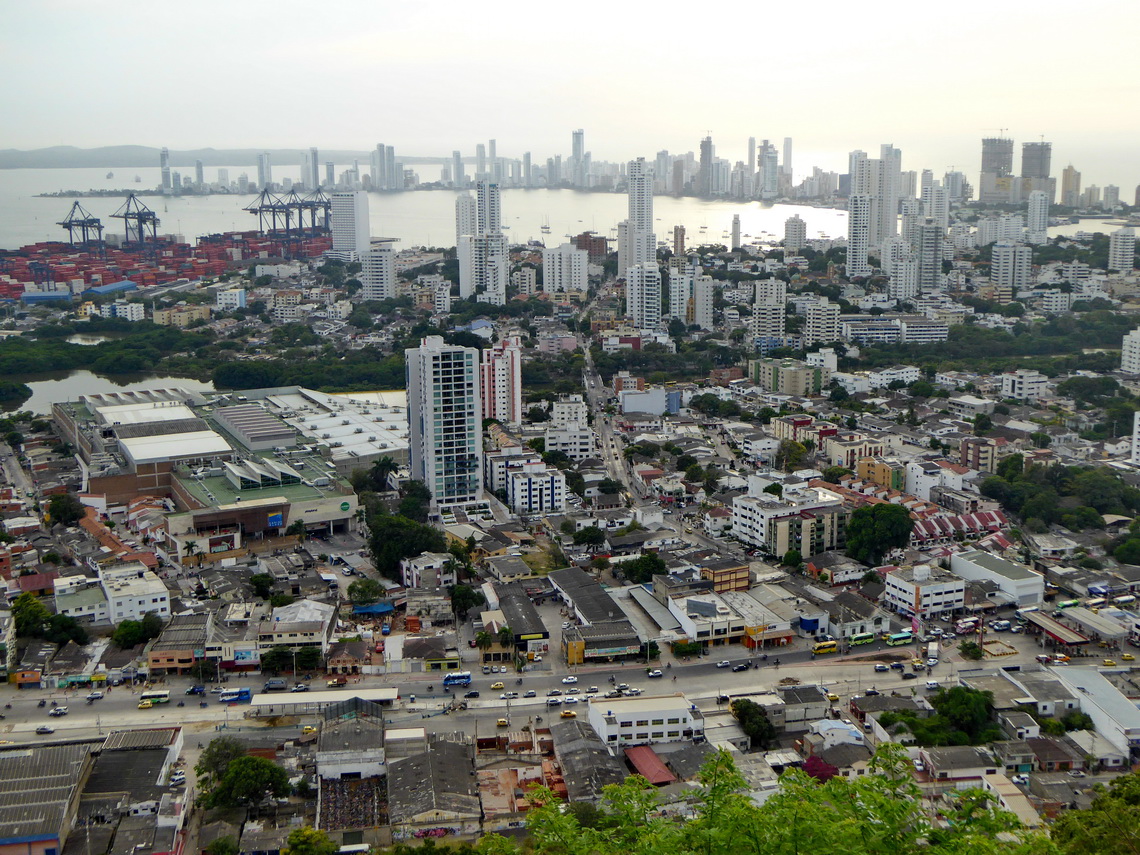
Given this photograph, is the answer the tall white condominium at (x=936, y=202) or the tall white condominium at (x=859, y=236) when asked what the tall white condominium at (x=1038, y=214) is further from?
the tall white condominium at (x=859, y=236)

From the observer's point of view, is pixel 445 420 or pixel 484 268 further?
pixel 484 268

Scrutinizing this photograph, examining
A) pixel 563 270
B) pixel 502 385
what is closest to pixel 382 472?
pixel 502 385

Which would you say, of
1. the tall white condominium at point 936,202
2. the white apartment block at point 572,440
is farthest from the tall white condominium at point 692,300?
the tall white condominium at point 936,202

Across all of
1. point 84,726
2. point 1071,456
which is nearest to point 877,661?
point 84,726

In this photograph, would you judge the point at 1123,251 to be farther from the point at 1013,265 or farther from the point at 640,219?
the point at 640,219

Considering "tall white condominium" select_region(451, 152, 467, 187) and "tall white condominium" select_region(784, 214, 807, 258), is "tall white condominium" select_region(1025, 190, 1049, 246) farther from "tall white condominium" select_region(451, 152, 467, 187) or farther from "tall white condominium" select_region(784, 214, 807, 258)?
"tall white condominium" select_region(451, 152, 467, 187)

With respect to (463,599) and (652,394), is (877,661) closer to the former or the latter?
(463,599)

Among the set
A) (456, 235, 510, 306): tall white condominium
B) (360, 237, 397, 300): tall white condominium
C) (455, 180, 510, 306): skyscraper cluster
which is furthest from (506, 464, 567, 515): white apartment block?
(360, 237, 397, 300): tall white condominium
